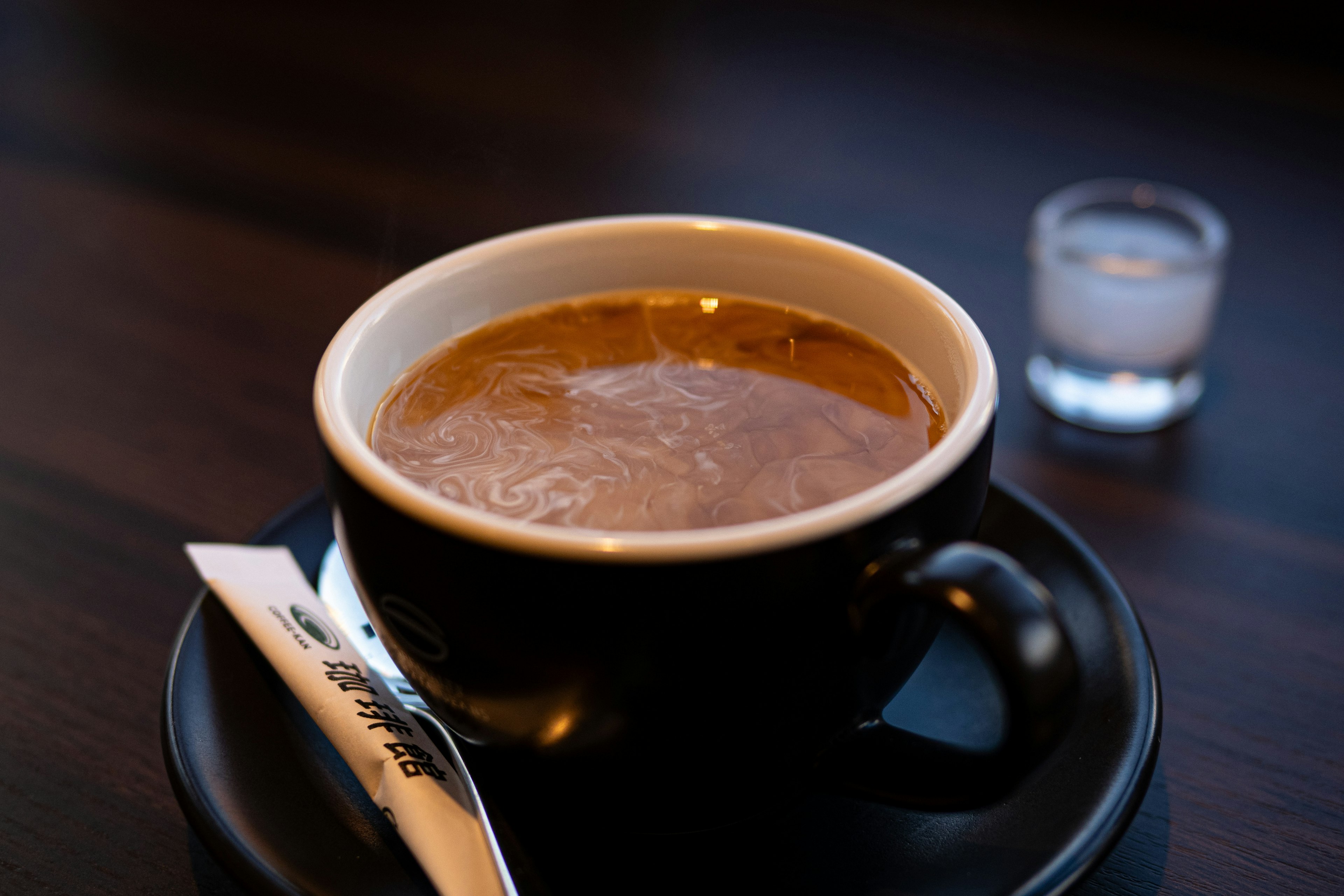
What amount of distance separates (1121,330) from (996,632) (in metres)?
0.72

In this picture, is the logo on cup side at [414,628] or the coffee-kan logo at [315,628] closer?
the logo on cup side at [414,628]

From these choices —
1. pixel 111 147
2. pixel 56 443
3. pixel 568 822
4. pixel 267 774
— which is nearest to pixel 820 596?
pixel 568 822

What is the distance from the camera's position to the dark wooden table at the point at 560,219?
751mm

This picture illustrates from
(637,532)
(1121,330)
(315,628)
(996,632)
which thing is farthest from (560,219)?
(996,632)

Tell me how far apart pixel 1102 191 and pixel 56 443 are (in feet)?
3.56

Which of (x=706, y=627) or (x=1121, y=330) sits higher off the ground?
(x=706, y=627)

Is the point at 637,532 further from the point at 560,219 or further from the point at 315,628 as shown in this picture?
the point at 560,219

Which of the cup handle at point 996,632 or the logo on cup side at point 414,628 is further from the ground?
the cup handle at point 996,632

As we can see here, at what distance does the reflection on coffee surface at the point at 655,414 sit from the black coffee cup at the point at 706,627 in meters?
0.04

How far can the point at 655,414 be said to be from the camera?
723 mm

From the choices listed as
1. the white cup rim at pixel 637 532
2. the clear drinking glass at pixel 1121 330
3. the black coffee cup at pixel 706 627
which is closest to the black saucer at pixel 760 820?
the black coffee cup at pixel 706 627

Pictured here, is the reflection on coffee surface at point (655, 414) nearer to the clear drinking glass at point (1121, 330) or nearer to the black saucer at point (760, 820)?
the black saucer at point (760, 820)

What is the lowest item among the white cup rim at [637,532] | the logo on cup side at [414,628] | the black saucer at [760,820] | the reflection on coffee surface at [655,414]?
the black saucer at [760,820]

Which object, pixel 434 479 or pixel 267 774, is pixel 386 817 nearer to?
pixel 267 774
